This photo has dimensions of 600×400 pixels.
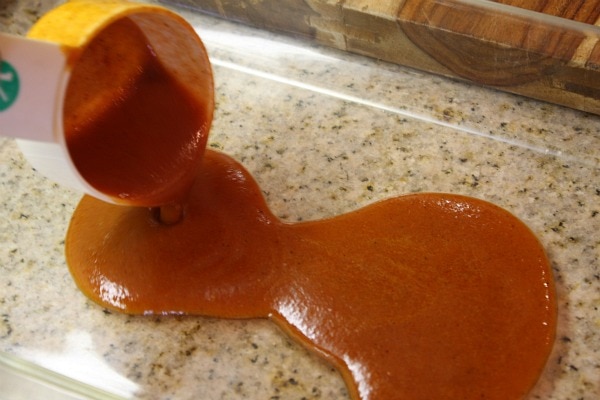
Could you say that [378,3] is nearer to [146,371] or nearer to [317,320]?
[317,320]

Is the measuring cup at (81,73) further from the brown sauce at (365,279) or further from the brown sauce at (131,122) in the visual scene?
the brown sauce at (365,279)

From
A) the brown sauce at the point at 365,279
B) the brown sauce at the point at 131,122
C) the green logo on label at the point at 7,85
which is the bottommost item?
the brown sauce at the point at 365,279

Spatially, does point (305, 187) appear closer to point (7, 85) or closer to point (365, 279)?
point (365, 279)

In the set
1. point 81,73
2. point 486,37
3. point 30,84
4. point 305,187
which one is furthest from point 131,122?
point 486,37

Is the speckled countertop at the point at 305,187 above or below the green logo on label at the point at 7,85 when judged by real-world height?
below

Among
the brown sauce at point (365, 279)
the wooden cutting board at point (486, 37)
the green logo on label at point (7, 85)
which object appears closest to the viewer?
the green logo on label at point (7, 85)

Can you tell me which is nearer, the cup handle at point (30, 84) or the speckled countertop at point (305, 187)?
the cup handle at point (30, 84)

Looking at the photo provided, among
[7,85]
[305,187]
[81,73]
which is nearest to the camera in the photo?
[7,85]

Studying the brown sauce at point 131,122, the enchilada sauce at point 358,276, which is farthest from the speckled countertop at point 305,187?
the brown sauce at point 131,122
